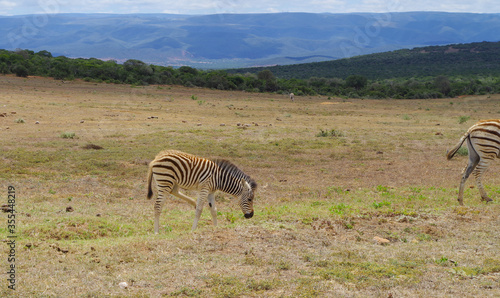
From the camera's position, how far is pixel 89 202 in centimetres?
1117

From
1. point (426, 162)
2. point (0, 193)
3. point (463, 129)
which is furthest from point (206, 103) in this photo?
point (0, 193)

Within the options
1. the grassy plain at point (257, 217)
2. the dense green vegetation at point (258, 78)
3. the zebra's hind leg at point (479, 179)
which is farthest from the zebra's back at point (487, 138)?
the dense green vegetation at point (258, 78)

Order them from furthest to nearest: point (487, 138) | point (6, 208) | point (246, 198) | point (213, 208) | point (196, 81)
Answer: point (196, 81) < point (487, 138) < point (6, 208) < point (246, 198) < point (213, 208)

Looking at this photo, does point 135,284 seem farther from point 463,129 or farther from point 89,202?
point 463,129

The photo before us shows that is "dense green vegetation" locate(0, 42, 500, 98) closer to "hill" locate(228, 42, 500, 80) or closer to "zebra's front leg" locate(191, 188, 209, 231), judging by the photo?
"hill" locate(228, 42, 500, 80)

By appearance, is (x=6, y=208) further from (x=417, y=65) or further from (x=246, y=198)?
(x=417, y=65)

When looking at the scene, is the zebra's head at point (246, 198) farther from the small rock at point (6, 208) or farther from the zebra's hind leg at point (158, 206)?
the small rock at point (6, 208)

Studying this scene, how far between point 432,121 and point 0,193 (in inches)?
1103

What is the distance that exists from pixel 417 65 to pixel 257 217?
9204 centimetres

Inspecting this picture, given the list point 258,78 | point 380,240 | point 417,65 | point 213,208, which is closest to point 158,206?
point 213,208

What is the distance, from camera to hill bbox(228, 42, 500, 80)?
8325 cm

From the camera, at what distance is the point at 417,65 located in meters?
93.8

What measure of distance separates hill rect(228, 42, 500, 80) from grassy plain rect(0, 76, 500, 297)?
61214 millimetres

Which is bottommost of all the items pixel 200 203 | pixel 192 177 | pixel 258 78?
pixel 200 203
